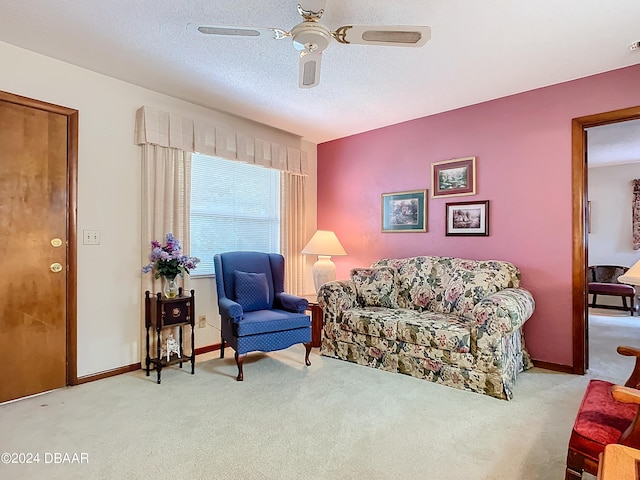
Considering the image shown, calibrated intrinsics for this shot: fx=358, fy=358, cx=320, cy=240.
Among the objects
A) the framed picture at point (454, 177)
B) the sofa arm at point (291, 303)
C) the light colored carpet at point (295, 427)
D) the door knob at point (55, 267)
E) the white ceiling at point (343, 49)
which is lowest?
the light colored carpet at point (295, 427)

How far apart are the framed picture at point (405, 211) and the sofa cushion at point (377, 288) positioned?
0.68 meters

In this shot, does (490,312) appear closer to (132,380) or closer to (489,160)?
(489,160)

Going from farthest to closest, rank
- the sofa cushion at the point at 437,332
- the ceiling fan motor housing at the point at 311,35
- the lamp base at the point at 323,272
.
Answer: the lamp base at the point at 323,272, the sofa cushion at the point at 437,332, the ceiling fan motor housing at the point at 311,35

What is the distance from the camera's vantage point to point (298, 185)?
15.1 feet

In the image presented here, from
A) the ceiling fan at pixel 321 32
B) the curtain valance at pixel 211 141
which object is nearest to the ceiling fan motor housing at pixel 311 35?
the ceiling fan at pixel 321 32

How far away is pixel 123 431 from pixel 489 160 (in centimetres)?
366

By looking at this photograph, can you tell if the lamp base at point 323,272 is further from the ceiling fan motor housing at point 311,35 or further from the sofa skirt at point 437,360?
the ceiling fan motor housing at point 311,35

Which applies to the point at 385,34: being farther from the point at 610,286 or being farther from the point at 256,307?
the point at 610,286

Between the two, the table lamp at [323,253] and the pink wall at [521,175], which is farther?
the table lamp at [323,253]

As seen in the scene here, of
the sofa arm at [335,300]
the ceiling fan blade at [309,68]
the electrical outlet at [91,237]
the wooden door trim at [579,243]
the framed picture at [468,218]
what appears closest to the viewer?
the ceiling fan blade at [309,68]

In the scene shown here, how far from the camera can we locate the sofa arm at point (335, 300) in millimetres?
3420

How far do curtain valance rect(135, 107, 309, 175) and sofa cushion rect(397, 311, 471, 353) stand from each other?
2360 millimetres

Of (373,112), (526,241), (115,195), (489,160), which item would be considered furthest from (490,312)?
(115,195)

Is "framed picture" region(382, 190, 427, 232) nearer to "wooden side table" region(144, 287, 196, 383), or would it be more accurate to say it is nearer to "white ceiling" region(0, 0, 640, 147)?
"white ceiling" region(0, 0, 640, 147)
